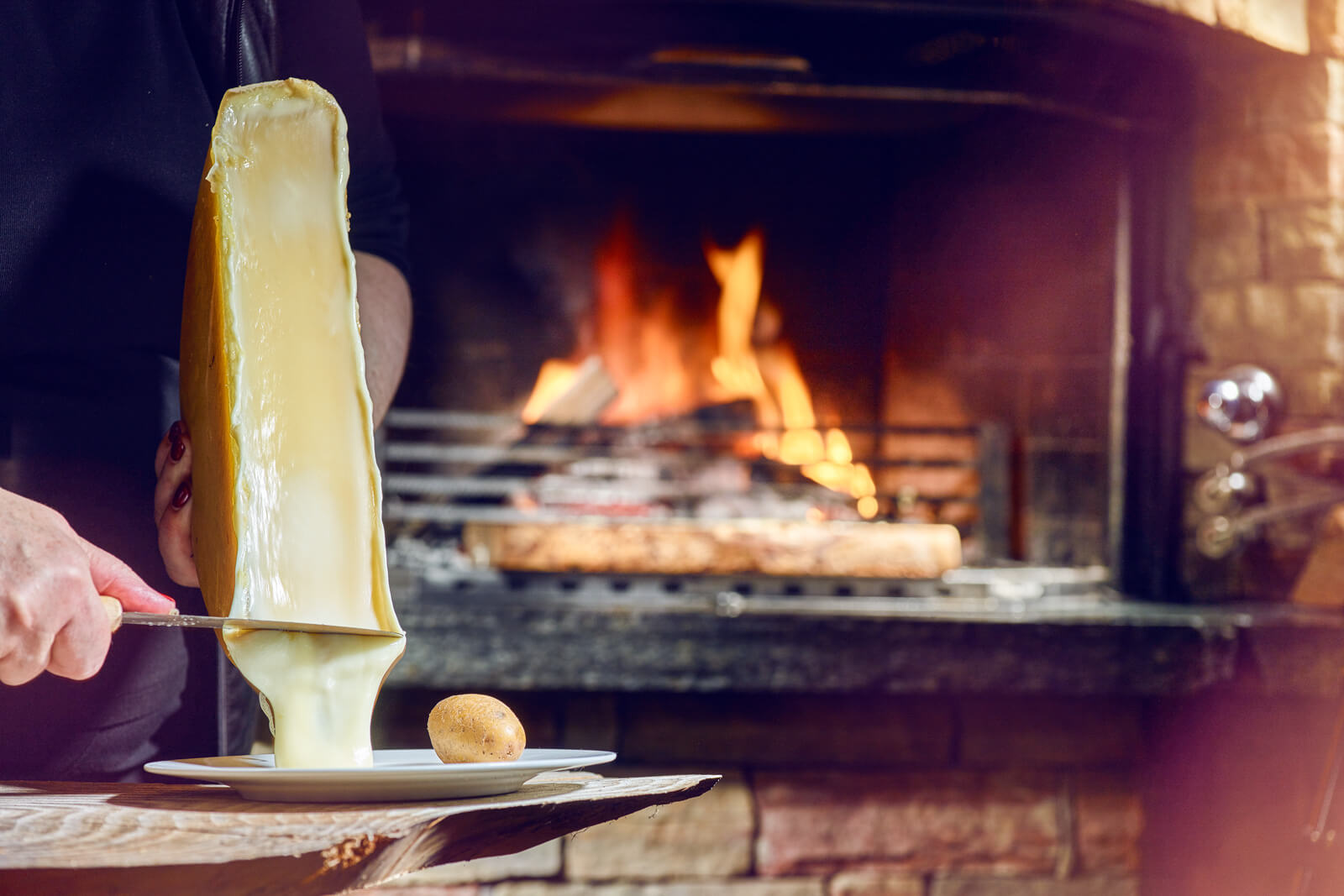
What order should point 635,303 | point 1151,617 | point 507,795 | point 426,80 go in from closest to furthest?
point 507,795, point 1151,617, point 426,80, point 635,303

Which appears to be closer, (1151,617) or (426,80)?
(1151,617)

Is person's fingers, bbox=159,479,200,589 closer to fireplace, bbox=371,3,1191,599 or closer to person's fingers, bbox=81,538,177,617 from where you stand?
person's fingers, bbox=81,538,177,617

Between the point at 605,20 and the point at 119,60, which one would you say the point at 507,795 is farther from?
the point at 605,20

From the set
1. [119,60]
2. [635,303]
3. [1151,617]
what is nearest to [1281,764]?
[1151,617]

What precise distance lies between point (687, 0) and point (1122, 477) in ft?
3.39

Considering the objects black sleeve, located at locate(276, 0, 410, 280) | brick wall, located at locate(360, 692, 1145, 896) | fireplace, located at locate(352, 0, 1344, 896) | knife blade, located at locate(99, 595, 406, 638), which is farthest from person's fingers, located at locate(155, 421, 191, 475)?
brick wall, located at locate(360, 692, 1145, 896)

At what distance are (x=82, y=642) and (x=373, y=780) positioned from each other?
0.56 ft

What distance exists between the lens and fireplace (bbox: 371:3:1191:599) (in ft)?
6.15

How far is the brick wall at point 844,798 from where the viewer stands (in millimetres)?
1788

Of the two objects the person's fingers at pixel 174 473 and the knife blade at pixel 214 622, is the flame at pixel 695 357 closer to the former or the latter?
the person's fingers at pixel 174 473

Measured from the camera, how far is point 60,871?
0.50 meters

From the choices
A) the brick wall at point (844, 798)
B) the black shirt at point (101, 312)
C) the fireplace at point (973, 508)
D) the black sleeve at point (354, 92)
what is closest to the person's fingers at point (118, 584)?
the black shirt at point (101, 312)

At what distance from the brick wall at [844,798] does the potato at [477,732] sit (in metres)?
1.02

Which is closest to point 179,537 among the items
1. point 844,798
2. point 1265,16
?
point 844,798
